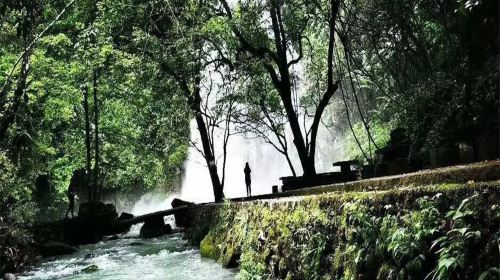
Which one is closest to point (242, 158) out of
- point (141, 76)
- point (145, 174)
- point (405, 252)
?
point (145, 174)

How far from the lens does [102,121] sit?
2728 cm

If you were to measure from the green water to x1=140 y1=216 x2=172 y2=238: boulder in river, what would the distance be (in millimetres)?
3011

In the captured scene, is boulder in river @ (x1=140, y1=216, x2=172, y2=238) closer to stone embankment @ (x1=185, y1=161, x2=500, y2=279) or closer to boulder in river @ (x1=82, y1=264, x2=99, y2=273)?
boulder in river @ (x1=82, y1=264, x2=99, y2=273)

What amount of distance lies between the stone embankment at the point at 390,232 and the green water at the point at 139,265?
1849 millimetres

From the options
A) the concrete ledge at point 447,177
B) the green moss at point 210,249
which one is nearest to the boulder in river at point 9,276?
the green moss at point 210,249

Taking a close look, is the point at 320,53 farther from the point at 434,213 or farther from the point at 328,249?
the point at 434,213

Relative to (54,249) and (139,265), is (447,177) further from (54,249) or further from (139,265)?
(54,249)

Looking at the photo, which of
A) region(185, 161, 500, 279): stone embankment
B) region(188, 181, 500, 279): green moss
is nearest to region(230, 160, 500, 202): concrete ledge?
region(185, 161, 500, 279): stone embankment

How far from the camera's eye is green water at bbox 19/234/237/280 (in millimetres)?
9531

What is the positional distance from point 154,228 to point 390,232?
1682 centimetres

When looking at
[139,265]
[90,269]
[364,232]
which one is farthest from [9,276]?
[364,232]

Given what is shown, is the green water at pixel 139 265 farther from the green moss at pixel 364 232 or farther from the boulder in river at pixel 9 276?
the green moss at pixel 364 232

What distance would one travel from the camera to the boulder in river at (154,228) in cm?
1941

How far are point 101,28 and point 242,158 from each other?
23.1 m
